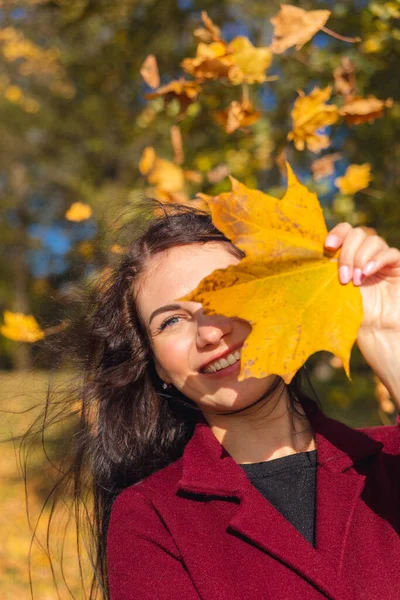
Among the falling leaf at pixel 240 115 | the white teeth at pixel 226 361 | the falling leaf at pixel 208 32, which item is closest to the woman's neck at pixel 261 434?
the white teeth at pixel 226 361

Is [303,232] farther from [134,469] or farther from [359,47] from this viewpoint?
[359,47]

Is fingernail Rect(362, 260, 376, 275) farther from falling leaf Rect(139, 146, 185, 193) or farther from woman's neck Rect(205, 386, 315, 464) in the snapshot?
falling leaf Rect(139, 146, 185, 193)

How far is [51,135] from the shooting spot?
13961mm

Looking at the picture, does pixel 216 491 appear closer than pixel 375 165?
Yes

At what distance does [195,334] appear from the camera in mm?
1462

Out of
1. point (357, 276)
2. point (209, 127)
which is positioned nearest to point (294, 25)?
point (357, 276)

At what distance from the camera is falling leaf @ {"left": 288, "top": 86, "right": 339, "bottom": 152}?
2156 millimetres

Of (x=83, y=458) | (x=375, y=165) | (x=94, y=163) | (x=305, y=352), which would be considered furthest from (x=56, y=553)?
(x=94, y=163)

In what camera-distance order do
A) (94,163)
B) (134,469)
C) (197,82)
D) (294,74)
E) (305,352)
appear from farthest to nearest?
(94,163)
(294,74)
(197,82)
(134,469)
(305,352)

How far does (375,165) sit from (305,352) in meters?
2.67

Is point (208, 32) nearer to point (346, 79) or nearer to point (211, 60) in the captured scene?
point (211, 60)

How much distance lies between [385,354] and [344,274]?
26cm

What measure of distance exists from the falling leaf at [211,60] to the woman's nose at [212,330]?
3.42 ft

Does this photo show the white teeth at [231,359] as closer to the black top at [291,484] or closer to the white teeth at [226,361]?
the white teeth at [226,361]
